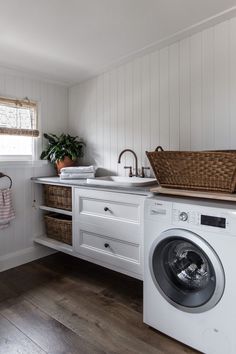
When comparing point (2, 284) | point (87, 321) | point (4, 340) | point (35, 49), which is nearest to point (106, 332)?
point (87, 321)

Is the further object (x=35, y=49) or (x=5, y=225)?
(x=5, y=225)

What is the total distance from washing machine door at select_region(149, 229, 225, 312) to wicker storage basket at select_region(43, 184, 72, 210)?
3.73ft

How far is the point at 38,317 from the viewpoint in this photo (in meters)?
1.83

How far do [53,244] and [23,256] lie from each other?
45 centimetres

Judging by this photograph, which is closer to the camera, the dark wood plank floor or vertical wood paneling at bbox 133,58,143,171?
the dark wood plank floor

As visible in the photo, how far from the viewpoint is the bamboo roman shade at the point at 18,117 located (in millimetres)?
2593

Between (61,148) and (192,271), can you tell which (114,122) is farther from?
(192,271)

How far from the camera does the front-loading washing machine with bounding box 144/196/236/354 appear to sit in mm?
1328

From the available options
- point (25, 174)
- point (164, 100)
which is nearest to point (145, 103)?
point (164, 100)

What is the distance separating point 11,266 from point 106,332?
1472mm

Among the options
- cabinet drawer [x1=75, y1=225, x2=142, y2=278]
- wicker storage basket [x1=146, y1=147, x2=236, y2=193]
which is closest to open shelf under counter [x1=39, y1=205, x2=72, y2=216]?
cabinet drawer [x1=75, y1=225, x2=142, y2=278]

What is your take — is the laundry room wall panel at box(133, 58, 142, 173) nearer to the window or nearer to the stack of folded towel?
the stack of folded towel

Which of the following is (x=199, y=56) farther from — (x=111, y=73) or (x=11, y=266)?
(x=11, y=266)

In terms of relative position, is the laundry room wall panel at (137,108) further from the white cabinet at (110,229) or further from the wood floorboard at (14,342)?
the wood floorboard at (14,342)
